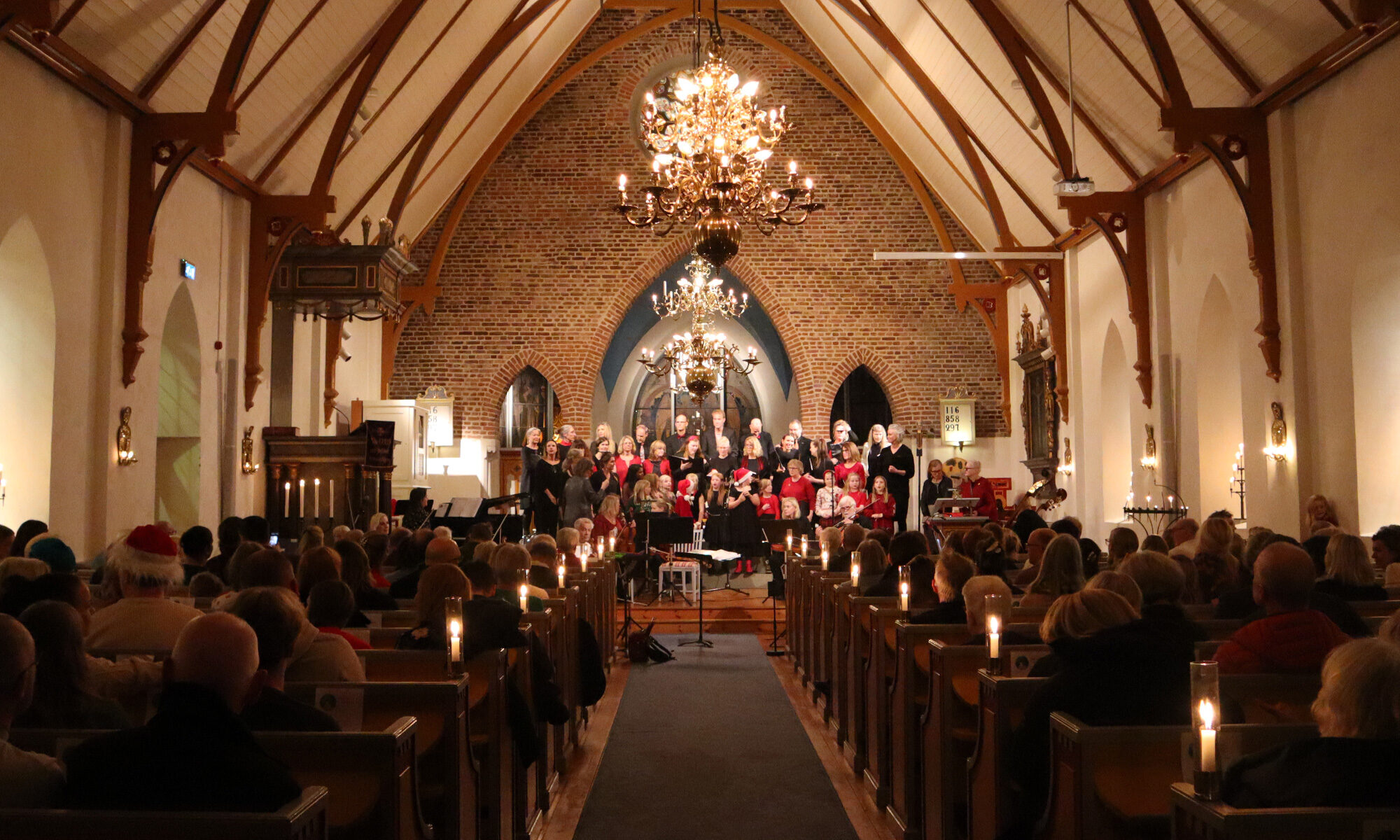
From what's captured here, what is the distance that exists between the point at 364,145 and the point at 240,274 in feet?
7.57

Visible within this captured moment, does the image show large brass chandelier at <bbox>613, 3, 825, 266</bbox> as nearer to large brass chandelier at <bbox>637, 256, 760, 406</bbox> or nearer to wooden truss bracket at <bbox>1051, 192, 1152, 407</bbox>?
wooden truss bracket at <bbox>1051, 192, 1152, 407</bbox>

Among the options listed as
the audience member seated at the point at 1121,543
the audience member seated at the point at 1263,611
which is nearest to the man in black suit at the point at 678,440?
the audience member seated at the point at 1121,543

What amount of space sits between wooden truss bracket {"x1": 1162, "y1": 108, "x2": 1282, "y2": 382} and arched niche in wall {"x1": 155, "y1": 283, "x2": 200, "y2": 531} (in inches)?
321

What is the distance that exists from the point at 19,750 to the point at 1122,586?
108 inches

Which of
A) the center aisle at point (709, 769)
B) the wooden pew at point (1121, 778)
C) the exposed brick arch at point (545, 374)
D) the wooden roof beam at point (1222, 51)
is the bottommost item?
the center aisle at point (709, 769)

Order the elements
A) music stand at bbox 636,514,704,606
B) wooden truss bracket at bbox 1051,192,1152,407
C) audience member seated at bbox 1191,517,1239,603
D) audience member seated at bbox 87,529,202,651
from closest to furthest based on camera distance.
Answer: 1. audience member seated at bbox 87,529,202,651
2. audience member seated at bbox 1191,517,1239,603
3. wooden truss bracket at bbox 1051,192,1152,407
4. music stand at bbox 636,514,704,606

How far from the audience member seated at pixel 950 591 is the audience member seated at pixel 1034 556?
1.13 meters

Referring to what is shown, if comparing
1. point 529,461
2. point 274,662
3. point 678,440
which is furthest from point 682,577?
point 678,440

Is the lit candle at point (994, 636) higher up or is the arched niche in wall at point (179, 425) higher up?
the arched niche in wall at point (179, 425)

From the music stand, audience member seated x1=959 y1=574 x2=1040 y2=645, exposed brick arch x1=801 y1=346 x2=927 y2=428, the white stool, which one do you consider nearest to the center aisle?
audience member seated x1=959 y1=574 x2=1040 y2=645

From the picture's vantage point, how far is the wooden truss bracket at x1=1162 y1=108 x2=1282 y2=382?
29.6 feet

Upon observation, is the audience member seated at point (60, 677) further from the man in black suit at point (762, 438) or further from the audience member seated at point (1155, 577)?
the man in black suit at point (762, 438)

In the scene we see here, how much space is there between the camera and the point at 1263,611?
423 centimetres

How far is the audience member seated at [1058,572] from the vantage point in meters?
4.68
